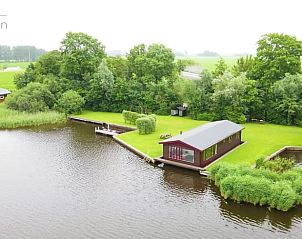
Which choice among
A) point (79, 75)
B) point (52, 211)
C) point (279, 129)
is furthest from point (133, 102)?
point (52, 211)

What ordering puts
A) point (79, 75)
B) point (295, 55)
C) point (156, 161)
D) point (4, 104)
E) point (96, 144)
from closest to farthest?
point (156, 161), point (96, 144), point (295, 55), point (4, 104), point (79, 75)

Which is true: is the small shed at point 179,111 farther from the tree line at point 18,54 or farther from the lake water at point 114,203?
the tree line at point 18,54

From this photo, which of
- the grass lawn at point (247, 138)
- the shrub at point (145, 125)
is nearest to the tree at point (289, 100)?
the grass lawn at point (247, 138)

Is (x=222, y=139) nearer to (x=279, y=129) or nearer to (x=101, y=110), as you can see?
(x=279, y=129)

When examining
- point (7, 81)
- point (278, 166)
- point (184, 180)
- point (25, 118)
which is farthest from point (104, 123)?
point (7, 81)

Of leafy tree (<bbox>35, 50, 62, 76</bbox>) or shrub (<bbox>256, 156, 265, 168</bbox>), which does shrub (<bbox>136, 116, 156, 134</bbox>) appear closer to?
shrub (<bbox>256, 156, 265, 168</bbox>)

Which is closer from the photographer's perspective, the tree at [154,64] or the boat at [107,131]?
the boat at [107,131]

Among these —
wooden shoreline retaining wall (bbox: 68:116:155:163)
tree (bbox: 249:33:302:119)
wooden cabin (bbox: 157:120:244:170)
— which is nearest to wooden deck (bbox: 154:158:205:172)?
wooden cabin (bbox: 157:120:244:170)
